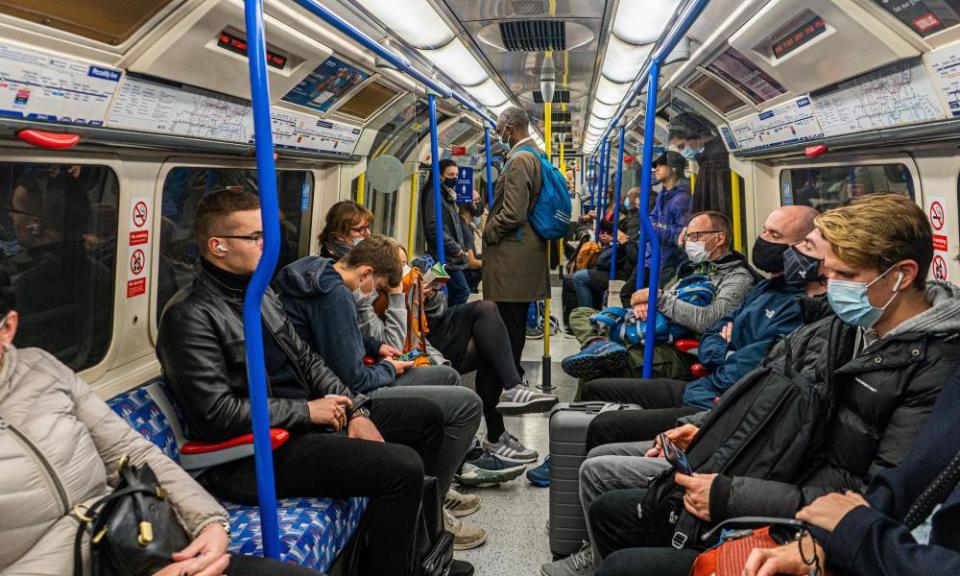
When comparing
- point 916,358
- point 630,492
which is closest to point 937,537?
point 916,358

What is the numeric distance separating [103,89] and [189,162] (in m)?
1.02

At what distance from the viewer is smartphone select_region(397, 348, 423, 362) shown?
4262 millimetres

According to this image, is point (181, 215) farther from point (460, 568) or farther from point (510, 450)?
point (510, 450)

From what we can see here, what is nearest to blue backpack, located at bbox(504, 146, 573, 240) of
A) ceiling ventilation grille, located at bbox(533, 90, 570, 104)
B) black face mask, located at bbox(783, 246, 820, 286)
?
black face mask, located at bbox(783, 246, 820, 286)

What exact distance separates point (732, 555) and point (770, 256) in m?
1.85

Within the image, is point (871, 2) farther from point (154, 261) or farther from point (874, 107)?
point (154, 261)

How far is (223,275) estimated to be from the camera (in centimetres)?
278

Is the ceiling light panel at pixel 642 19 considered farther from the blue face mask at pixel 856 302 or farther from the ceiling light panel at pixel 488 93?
the blue face mask at pixel 856 302

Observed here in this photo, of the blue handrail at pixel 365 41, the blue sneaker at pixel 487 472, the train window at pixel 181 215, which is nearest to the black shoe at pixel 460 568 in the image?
the blue sneaker at pixel 487 472

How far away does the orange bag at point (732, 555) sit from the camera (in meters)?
1.92

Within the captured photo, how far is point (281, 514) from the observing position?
269 centimetres

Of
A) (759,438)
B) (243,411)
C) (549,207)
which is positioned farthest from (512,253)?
(759,438)

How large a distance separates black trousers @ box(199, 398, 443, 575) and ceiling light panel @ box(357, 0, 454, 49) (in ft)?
9.28

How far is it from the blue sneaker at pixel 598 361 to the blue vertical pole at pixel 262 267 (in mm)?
2301
